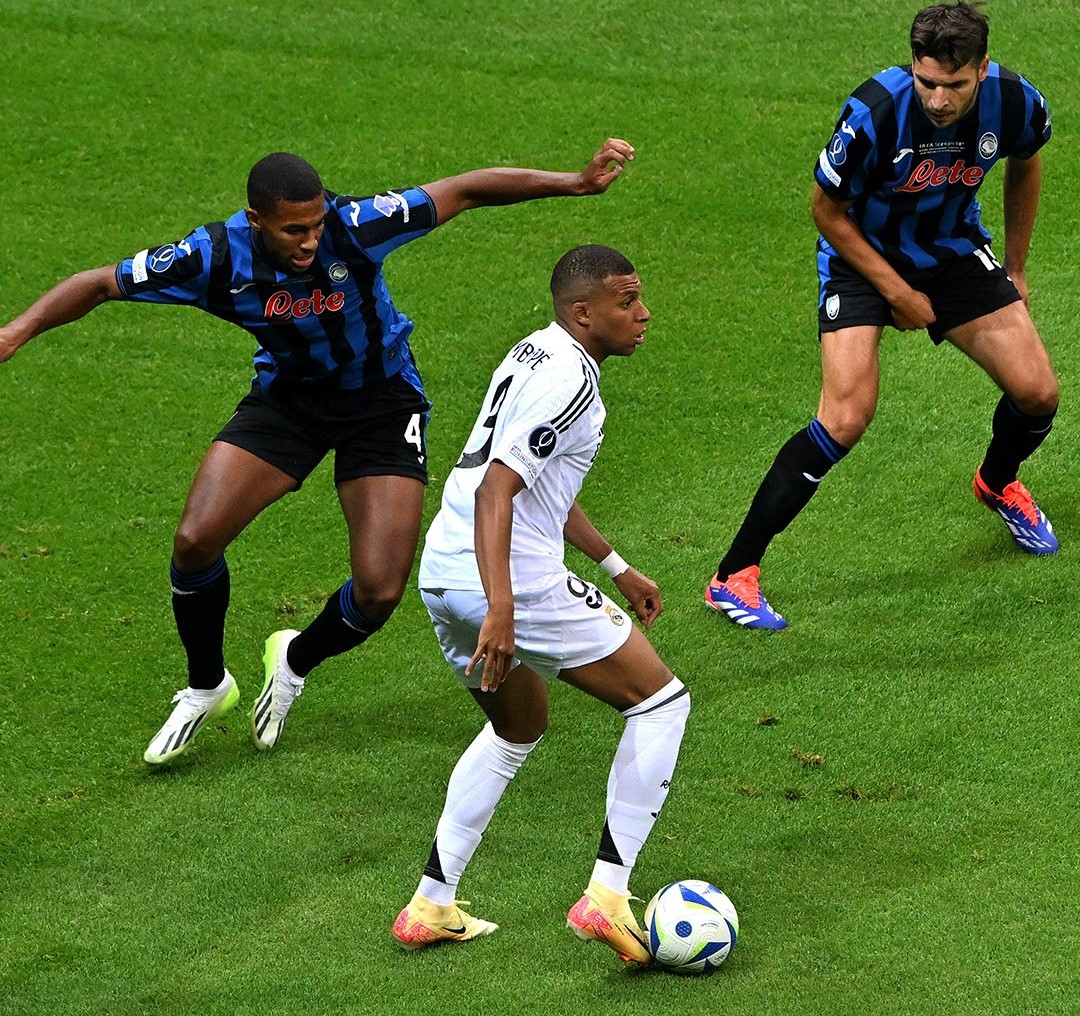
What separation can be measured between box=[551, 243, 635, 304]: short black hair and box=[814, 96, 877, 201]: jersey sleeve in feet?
5.78

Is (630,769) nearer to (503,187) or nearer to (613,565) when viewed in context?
(613,565)

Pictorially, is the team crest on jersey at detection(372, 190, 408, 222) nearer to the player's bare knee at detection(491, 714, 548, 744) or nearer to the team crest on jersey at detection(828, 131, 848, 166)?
the team crest on jersey at detection(828, 131, 848, 166)

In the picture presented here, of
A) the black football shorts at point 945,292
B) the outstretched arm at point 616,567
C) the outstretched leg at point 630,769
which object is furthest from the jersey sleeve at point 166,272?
the black football shorts at point 945,292

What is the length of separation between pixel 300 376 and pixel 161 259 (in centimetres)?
64

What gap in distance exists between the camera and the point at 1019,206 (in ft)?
21.4

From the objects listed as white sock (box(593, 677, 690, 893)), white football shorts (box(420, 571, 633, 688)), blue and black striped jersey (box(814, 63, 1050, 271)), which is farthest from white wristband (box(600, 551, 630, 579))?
blue and black striped jersey (box(814, 63, 1050, 271))

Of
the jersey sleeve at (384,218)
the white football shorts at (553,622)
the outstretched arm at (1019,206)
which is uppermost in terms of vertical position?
the jersey sleeve at (384,218)

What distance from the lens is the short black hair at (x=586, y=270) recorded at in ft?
14.9

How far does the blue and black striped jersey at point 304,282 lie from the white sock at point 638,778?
1.85 m

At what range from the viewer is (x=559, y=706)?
20.1 feet

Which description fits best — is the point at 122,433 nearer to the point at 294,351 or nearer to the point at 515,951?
the point at 294,351

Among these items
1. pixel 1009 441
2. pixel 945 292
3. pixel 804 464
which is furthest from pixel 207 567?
pixel 1009 441

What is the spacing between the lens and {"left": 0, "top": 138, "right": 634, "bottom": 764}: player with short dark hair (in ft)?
17.7

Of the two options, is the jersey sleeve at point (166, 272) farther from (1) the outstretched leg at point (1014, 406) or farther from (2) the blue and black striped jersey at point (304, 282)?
(1) the outstretched leg at point (1014, 406)
